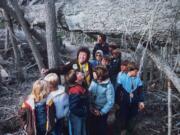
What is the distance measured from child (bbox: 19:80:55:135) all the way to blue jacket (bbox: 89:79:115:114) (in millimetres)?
1036

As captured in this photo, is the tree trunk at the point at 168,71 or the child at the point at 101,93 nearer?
the tree trunk at the point at 168,71

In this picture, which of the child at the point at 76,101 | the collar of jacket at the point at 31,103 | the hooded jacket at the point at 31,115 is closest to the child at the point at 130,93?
the child at the point at 76,101

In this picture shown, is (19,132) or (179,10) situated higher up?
(179,10)

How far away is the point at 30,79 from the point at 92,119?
168 inches

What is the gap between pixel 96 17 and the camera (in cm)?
693

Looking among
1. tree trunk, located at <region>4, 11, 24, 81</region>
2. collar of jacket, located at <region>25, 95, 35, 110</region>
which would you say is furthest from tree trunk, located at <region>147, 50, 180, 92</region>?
tree trunk, located at <region>4, 11, 24, 81</region>

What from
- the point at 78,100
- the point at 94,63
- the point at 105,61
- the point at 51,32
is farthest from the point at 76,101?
the point at 51,32

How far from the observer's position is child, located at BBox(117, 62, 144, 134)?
7074mm

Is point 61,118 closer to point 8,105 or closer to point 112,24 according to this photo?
point 112,24

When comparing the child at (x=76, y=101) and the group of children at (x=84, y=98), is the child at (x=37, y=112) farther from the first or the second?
the child at (x=76, y=101)

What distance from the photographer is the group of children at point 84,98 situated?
5.73m

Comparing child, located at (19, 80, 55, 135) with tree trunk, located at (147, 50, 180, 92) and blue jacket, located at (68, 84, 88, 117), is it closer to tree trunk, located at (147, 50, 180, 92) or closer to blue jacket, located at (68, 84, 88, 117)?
blue jacket, located at (68, 84, 88, 117)

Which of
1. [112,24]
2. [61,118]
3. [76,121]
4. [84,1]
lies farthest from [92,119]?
[84,1]

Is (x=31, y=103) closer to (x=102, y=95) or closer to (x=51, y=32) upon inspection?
(x=102, y=95)
